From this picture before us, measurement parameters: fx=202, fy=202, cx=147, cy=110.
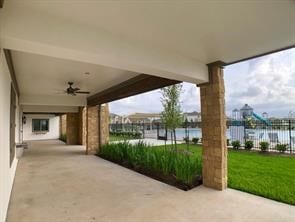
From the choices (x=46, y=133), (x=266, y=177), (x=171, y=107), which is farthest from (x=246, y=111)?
A: (x=46, y=133)

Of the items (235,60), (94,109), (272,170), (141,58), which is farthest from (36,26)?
(94,109)

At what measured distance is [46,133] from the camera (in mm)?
19281

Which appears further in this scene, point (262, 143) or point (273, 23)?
point (262, 143)

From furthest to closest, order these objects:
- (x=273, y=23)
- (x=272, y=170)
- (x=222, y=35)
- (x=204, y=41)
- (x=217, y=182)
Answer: (x=272, y=170) → (x=217, y=182) → (x=204, y=41) → (x=222, y=35) → (x=273, y=23)

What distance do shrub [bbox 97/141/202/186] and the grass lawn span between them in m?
0.88

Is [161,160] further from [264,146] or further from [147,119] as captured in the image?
[147,119]

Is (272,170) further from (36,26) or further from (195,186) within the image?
(36,26)

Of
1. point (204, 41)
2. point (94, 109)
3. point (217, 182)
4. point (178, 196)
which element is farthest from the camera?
point (94, 109)

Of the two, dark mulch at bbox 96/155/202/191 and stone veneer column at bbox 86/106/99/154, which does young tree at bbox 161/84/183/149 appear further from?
stone veneer column at bbox 86/106/99/154

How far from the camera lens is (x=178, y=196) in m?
3.83

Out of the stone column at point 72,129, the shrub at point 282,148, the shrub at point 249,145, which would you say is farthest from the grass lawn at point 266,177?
the stone column at point 72,129

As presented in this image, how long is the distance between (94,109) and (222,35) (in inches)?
306

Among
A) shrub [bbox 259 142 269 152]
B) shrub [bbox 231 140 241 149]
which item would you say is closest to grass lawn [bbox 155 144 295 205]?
shrub [bbox 259 142 269 152]

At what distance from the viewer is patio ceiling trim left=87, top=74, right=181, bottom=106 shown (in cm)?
494
